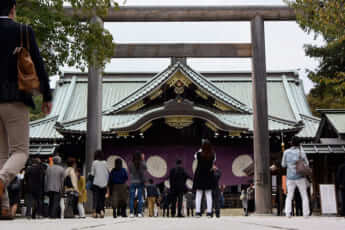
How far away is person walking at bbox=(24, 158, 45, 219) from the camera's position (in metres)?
10.1

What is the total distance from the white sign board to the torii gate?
2.33m

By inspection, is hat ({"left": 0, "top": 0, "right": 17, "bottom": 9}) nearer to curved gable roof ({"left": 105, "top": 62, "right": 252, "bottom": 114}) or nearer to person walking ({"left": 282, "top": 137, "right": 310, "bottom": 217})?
person walking ({"left": 282, "top": 137, "right": 310, "bottom": 217})

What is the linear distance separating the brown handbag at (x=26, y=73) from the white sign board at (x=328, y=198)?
29.2 ft

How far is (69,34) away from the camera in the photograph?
1059 centimetres

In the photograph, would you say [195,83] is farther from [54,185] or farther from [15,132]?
[15,132]

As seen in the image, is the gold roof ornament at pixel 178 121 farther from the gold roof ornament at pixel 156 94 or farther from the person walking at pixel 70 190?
the person walking at pixel 70 190

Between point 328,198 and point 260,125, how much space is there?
127 inches

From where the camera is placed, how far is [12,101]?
3.71 metres

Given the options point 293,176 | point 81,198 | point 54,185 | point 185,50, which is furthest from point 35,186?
point 185,50

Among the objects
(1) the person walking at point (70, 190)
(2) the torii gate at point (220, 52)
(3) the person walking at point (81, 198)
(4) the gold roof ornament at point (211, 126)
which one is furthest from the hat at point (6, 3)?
(4) the gold roof ornament at point (211, 126)

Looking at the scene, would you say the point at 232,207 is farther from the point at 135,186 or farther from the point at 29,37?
the point at 29,37

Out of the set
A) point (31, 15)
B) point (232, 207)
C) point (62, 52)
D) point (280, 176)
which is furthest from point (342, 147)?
point (31, 15)

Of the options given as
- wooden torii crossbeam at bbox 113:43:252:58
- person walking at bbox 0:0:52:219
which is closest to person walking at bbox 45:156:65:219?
wooden torii crossbeam at bbox 113:43:252:58

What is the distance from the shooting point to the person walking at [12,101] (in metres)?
3.71
